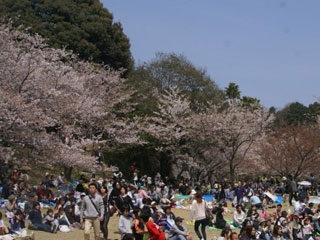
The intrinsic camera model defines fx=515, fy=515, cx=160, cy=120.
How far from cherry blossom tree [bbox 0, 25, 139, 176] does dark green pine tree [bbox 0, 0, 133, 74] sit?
8.30 metres

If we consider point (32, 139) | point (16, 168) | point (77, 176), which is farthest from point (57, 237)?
point (77, 176)

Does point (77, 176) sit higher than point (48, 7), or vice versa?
point (48, 7)

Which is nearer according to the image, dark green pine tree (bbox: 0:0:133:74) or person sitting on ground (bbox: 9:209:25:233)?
person sitting on ground (bbox: 9:209:25:233)

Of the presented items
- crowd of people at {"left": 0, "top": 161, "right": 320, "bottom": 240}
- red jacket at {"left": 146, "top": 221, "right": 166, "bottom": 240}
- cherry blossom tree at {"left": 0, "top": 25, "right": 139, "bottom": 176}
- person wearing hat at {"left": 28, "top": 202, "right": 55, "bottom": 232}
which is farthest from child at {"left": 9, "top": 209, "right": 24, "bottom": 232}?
cherry blossom tree at {"left": 0, "top": 25, "right": 139, "bottom": 176}

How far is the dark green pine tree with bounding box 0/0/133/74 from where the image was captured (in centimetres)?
3856

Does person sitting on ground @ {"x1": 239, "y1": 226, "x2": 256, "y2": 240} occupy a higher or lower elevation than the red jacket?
lower

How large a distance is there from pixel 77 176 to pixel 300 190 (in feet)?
41.0

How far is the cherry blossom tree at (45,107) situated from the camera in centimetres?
1980

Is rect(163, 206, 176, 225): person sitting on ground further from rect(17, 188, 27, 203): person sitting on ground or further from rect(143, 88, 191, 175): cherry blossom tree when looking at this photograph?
rect(143, 88, 191, 175): cherry blossom tree

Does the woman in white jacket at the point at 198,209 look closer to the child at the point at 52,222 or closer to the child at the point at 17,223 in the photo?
the child at the point at 52,222

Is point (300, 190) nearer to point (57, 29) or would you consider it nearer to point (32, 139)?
point (32, 139)

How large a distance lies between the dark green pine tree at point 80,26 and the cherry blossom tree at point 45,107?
327 inches

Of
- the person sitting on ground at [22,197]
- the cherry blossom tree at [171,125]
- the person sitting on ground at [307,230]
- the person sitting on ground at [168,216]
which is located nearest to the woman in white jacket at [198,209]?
the person sitting on ground at [168,216]

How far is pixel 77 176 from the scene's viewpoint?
28.4m
